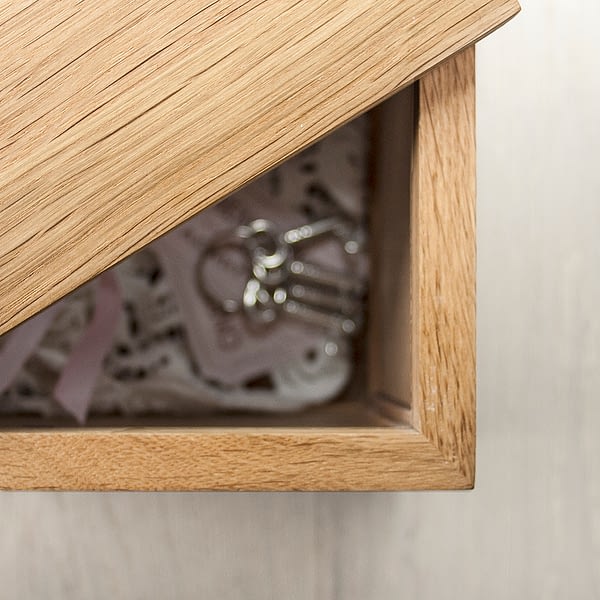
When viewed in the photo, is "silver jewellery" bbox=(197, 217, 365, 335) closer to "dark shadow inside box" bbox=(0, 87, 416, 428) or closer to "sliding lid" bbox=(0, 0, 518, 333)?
"dark shadow inside box" bbox=(0, 87, 416, 428)

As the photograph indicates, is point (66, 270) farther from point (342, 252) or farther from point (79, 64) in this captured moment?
point (342, 252)

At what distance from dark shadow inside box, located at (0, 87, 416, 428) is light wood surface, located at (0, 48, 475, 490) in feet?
0.10

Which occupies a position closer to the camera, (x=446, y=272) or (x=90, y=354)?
(x=446, y=272)

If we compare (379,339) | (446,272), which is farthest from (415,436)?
(379,339)

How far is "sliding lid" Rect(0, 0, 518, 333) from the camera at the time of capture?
352 millimetres

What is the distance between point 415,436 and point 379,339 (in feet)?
0.58

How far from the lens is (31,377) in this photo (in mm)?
550

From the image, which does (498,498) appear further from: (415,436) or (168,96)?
(168,96)

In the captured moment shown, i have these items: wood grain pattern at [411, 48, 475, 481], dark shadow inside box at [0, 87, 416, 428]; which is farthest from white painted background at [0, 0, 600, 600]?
wood grain pattern at [411, 48, 475, 481]

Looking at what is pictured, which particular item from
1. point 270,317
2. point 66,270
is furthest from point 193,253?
point 66,270

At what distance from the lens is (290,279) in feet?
1.84

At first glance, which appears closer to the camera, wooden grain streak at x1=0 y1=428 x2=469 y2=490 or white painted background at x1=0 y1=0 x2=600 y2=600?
wooden grain streak at x1=0 y1=428 x2=469 y2=490

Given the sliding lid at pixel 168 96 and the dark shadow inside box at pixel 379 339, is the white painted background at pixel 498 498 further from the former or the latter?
the sliding lid at pixel 168 96

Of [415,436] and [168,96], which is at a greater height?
[168,96]
